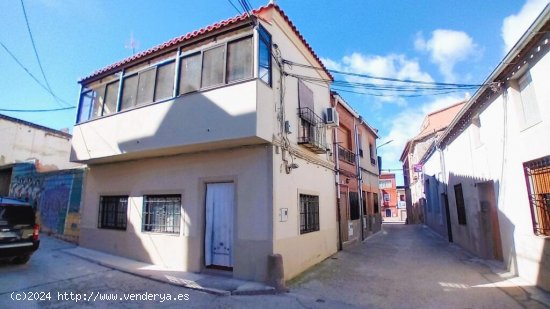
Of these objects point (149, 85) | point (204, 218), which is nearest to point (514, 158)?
point (204, 218)

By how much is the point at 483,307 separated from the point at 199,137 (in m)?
6.82

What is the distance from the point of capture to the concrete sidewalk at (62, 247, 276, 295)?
6.30 m

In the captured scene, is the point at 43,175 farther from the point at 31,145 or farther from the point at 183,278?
the point at 183,278

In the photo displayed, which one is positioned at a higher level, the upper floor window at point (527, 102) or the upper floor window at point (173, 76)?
the upper floor window at point (173, 76)

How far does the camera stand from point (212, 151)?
786 centimetres

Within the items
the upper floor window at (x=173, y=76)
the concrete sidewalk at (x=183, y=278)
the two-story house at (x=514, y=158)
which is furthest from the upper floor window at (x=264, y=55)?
the two-story house at (x=514, y=158)

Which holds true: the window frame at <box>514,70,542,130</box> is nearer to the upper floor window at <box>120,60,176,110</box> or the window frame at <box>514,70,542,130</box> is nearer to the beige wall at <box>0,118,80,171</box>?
the upper floor window at <box>120,60,176,110</box>

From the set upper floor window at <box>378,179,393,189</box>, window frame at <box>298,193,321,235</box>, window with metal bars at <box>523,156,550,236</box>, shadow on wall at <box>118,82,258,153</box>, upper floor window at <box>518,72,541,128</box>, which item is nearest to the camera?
window with metal bars at <box>523,156,550,236</box>

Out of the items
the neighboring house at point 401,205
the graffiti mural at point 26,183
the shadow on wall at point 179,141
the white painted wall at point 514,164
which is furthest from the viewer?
the neighboring house at point 401,205

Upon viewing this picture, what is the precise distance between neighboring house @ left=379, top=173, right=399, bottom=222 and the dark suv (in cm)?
4664

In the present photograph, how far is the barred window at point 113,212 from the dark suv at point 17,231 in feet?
7.60

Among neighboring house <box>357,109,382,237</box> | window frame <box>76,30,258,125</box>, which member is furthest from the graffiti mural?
neighboring house <box>357,109,382,237</box>

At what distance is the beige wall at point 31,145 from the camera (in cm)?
1816

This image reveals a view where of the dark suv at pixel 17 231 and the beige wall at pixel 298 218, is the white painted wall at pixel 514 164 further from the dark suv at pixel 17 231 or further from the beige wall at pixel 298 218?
the dark suv at pixel 17 231
